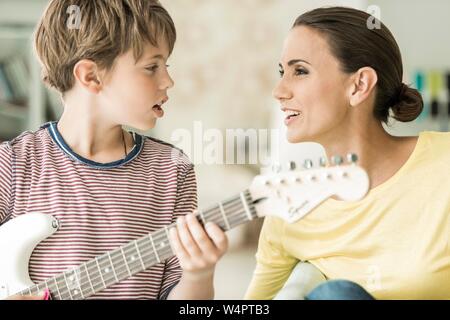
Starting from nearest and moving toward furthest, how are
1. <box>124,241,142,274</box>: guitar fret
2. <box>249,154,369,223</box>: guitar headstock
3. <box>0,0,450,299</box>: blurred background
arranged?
1. <box>249,154,369,223</box>: guitar headstock
2. <box>124,241,142,274</box>: guitar fret
3. <box>0,0,450,299</box>: blurred background

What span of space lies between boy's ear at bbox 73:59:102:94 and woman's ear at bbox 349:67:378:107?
0.39m

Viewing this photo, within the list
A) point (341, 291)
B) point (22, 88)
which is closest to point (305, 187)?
point (341, 291)

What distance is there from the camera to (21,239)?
39.9 inches

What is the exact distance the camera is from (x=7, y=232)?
1.02 m

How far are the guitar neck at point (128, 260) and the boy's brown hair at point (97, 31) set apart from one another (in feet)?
0.91

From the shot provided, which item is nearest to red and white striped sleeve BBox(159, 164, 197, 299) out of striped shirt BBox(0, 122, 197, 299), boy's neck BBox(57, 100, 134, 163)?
striped shirt BBox(0, 122, 197, 299)

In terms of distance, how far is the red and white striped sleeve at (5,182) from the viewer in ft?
3.37

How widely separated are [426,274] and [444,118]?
43cm

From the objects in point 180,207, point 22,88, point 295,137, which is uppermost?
point 22,88

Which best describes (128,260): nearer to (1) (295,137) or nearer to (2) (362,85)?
(1) (295,137)

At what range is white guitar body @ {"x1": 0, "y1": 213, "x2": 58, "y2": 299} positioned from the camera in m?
1.01

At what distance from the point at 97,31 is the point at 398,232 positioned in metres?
0.54

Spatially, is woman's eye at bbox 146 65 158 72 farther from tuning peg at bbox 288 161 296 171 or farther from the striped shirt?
tuning peg at bbox 288 161 296 171
